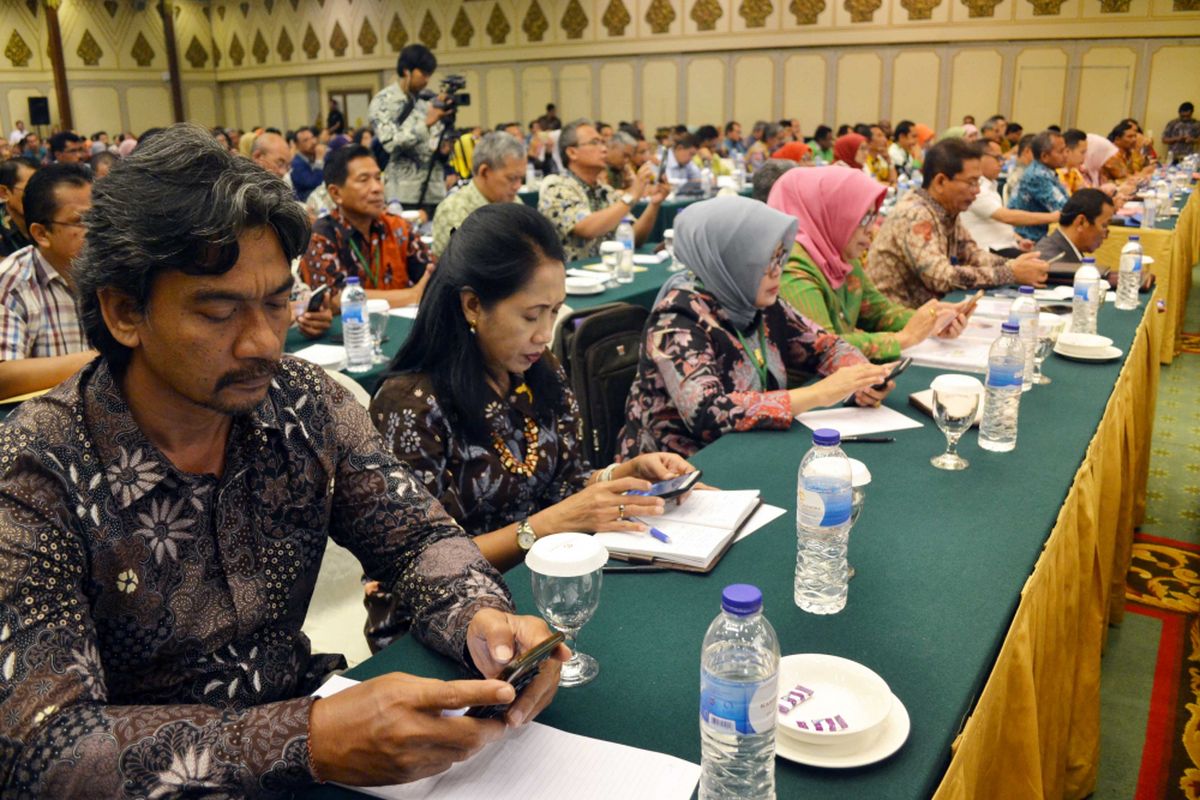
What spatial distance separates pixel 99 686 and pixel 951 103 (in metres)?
Result: 14.5

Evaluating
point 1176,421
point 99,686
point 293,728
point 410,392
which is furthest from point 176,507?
point 1176,421

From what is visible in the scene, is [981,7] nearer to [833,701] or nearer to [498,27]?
[498,27]

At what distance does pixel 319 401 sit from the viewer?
132cm

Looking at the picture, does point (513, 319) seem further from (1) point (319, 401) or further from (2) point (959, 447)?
(2) point (959, 447)

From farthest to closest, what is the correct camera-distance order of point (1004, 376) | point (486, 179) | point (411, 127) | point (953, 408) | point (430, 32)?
point (430, 32)
point (411, 127)
point (486, 179)
point (1004, 376)
point (953, 408)

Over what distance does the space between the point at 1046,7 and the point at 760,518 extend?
533 inches

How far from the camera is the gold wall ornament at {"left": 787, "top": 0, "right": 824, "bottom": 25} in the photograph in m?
13.7

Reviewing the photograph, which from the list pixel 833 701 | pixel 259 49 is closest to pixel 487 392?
pixel 833 701

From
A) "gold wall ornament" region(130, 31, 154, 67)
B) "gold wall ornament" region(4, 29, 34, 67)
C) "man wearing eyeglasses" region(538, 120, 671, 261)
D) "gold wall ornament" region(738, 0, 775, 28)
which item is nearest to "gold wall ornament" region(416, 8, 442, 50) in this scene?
"gold wall ornament" region(738, 0, 775, 28)

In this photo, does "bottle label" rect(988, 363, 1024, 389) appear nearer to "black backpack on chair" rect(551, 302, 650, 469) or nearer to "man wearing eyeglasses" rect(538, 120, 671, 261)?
"black backpack on chair" rect(551, 302, 650, 469)

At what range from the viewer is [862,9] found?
13.5 m

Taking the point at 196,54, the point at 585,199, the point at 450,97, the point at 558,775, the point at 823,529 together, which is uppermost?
the point at 196,54

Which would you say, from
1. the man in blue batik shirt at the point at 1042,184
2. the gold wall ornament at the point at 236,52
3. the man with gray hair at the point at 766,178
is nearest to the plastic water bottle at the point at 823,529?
the man with gray hair at the point at 766,178

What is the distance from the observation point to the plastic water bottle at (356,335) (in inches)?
114
